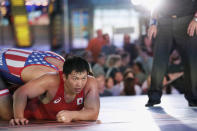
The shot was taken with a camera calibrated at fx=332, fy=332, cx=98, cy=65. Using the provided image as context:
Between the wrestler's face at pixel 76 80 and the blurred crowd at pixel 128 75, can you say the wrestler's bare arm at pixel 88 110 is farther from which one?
the blurred crowd at pixel 128 75

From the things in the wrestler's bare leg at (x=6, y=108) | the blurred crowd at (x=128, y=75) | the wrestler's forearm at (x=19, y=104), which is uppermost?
the wrestler's forearm at (x=19, y=104)

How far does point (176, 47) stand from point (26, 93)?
1.29 metres

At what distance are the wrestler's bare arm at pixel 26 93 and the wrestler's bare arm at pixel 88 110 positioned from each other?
7.1 inches

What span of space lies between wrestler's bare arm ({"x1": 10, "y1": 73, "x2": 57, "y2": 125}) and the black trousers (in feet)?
3.25

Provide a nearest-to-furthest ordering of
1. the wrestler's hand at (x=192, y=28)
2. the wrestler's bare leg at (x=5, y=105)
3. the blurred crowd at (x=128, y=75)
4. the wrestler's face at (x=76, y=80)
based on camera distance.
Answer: the wrestler's face at (x=76, y=80) → the wrestler's bare leg at (x=5, y=105) → the wrestler's hand at (x=192, y=28) → the blurred crowd at (x=128, y=75)

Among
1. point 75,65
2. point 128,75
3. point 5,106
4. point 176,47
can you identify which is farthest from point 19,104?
point 128,75

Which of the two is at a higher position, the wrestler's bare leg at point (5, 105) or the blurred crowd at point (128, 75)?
the wrestler's bare leg at point (5, 105)

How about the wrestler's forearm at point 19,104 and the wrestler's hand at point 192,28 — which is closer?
the wrestler's forearm at point 19,104

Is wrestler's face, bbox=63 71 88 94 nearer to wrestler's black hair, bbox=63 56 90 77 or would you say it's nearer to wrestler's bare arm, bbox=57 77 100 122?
wrestler's black hair, bbox=63 56 90 77

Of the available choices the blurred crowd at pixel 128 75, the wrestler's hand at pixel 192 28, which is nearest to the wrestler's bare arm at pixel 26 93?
the wrestler's hand at pixel 192 28

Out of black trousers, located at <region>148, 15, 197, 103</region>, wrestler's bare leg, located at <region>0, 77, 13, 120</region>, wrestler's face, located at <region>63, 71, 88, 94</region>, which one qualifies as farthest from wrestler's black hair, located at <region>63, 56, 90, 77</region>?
black trousers, located at <region>148, 15, 197, 103</region>

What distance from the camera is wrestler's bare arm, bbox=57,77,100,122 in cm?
193

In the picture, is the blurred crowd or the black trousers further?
the blurred crowd

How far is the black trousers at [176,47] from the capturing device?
8.29ft
